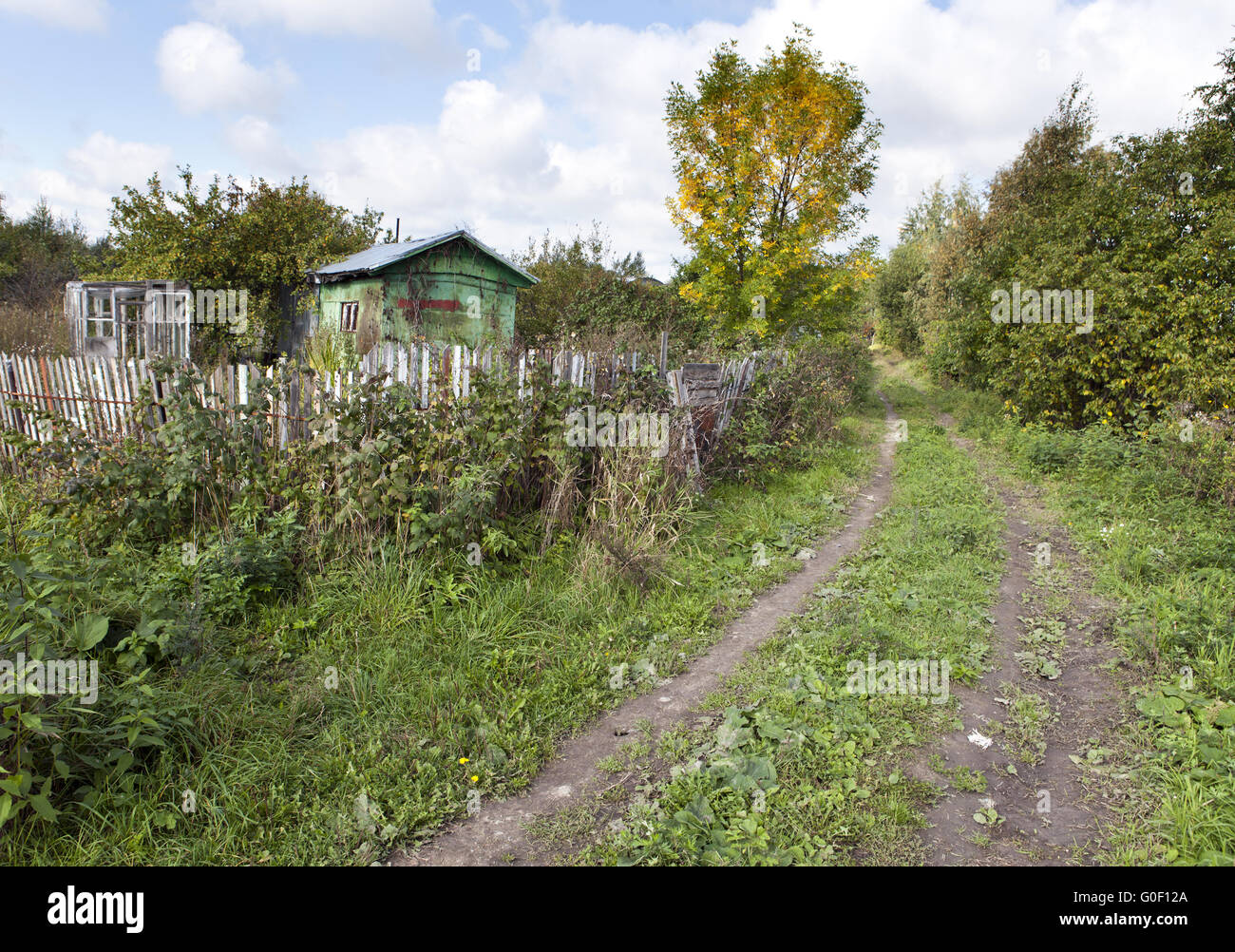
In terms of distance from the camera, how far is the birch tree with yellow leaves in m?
15.0

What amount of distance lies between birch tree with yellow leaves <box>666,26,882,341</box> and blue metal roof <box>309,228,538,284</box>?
513cm

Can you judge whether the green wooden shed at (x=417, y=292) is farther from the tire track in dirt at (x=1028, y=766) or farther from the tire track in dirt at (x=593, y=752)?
the tire track in dirt at (x=1028, y=766)

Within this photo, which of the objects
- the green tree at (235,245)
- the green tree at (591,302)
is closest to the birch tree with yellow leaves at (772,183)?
the green tree at (591,302)

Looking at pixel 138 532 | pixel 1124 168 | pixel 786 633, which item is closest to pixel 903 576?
pixel 786 633

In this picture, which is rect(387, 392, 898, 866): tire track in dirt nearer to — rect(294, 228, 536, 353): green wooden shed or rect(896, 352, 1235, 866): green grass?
rect(896, 352, 1235, 866): green grass

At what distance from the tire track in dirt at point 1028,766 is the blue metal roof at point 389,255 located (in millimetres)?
14305

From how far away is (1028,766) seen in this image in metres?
3.38

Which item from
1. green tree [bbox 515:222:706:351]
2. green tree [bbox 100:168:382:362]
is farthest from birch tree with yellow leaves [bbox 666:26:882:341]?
green tree [bbox 100:168:382:362]

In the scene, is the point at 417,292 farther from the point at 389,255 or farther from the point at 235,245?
the point at 235,245

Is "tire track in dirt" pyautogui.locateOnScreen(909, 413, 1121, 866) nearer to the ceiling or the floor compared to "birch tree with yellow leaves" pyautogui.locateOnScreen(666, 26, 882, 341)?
nearer to the floor


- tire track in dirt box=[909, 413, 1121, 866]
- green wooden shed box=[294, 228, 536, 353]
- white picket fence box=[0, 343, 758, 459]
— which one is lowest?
tire track in dirt box=[909, 413, 1121, 866]

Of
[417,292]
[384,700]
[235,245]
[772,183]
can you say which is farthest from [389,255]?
[384,700]

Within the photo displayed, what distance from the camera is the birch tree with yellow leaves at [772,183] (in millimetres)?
15008
